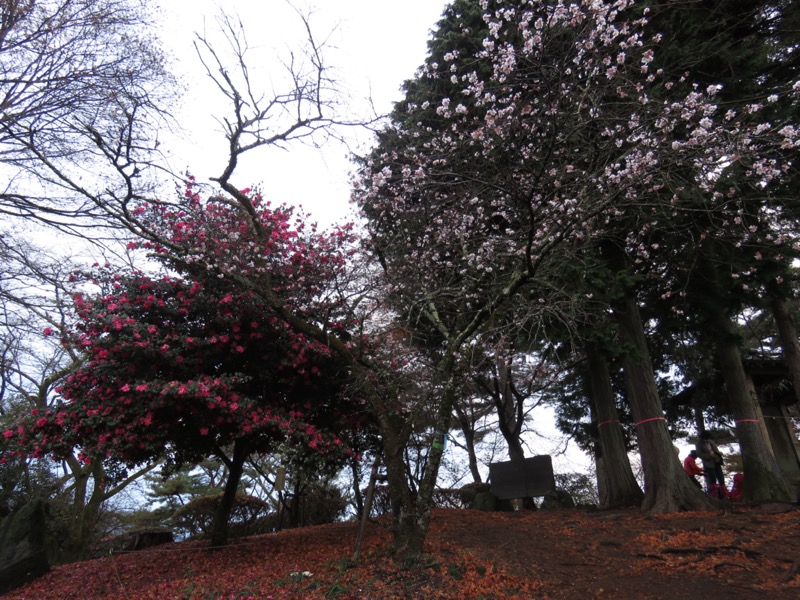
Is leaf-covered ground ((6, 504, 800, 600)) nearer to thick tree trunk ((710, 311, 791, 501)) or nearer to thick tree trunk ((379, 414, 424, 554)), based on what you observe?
thick tree trunk ((379, 414, 424, 554))

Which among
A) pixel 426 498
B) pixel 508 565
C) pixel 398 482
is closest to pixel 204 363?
pixel 398 482

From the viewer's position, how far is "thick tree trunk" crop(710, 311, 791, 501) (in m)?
7.51

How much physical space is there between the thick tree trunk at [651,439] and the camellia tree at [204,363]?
4679 millimetres

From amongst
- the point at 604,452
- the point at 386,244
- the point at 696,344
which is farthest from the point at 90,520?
the point at 696,344

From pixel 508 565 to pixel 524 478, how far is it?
4776 mm

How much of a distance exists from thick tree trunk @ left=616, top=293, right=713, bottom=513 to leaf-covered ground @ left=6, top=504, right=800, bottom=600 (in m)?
0.41

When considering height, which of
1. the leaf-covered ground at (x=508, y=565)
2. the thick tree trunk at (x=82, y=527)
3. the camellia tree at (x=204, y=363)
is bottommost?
the leaf-covered ground at (x=508, y=565)

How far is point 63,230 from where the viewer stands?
5.46 m

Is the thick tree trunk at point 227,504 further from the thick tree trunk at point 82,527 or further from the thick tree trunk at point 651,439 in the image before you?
the thick tree trunk at point 651,439

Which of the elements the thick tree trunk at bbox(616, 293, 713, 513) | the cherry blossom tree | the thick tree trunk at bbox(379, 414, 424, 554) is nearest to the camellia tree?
the thick tree trunk at bbox(379, 414, 424, 554)

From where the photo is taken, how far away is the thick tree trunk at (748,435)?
7.51 metres

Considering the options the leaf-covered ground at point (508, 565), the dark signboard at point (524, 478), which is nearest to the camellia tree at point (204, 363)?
the leaf-covered ground at point (508, 565)

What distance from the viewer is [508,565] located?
4656mm

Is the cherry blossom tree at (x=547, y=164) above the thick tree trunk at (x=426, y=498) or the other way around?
above
